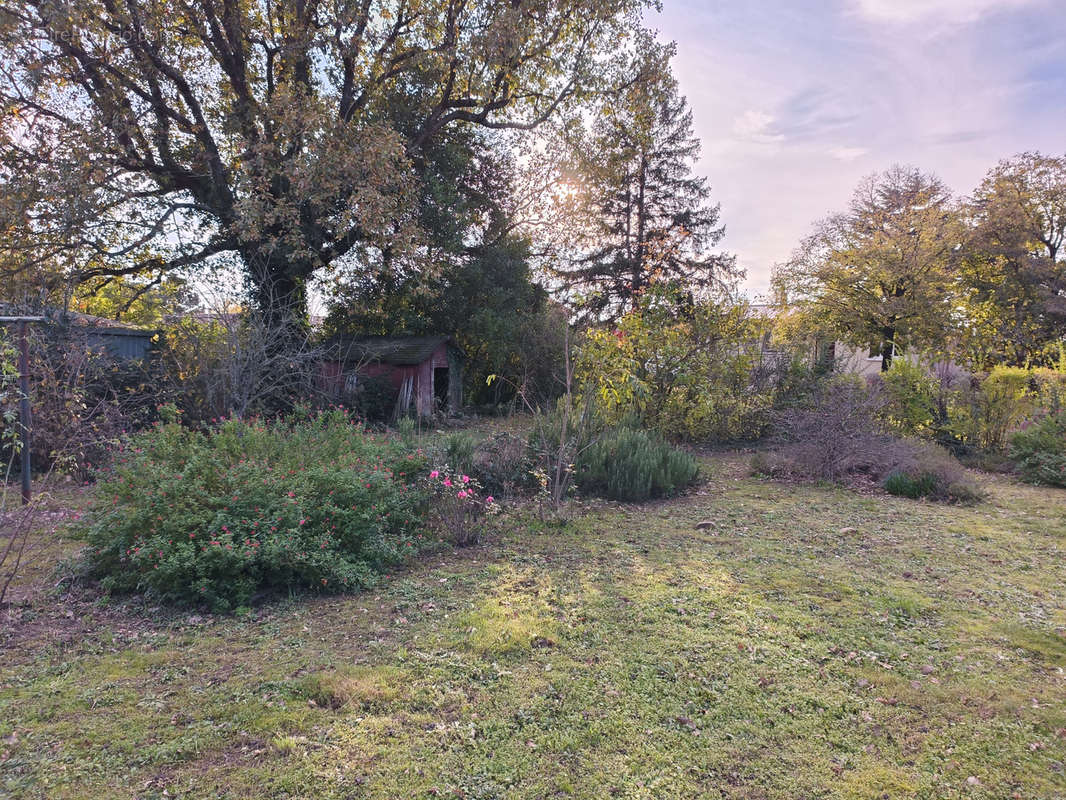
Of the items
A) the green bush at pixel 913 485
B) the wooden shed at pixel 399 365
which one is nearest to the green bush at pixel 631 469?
the green bush at pixel 913 485

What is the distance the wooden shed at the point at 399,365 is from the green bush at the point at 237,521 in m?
8.64

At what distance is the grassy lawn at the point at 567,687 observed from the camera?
2.38 meters

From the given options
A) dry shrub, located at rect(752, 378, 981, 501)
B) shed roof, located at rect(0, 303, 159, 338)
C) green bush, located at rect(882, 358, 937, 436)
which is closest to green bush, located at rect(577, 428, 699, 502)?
dry shrub, located at rect(752, 378, 981, 501)

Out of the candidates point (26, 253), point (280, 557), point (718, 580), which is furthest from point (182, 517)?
point (26, 253)

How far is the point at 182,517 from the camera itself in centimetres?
401

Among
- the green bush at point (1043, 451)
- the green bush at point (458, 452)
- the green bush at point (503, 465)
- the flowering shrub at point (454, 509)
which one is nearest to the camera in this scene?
the flowering shrub at point (454, 509)

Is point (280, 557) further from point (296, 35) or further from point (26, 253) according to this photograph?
point (296, 35)

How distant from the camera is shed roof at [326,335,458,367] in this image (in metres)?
14.7

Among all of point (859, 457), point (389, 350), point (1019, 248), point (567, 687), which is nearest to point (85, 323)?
point (389, 350)

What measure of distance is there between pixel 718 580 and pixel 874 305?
1880cm

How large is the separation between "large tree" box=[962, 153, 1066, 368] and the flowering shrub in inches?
814

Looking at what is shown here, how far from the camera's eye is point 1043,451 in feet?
29.6

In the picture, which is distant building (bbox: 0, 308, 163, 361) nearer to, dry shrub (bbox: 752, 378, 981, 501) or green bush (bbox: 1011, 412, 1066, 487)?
dry shrub (bbox: 752, 378, 981, 501)

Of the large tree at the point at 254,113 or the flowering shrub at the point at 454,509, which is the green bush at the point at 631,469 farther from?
the large tree at the point at 254,113
